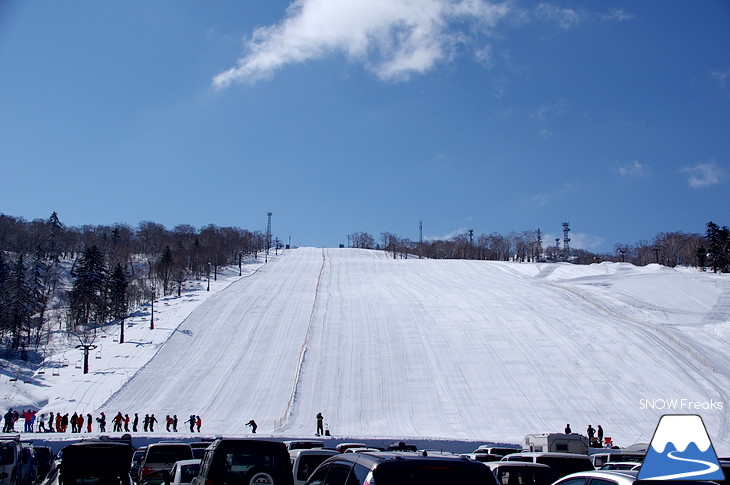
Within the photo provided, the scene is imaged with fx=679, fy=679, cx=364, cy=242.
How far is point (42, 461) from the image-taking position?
2214cm

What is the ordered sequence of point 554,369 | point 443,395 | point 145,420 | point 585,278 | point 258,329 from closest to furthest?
point 145,420
point 443,395
point 554,369
point 258,329
point 585,278

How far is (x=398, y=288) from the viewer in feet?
272

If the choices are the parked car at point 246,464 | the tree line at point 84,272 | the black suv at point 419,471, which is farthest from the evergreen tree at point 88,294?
the black suv at point 419,471

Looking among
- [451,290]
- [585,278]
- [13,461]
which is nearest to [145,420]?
[13,461]

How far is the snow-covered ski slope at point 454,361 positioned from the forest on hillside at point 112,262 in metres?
27.4

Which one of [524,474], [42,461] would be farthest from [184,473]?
[42,461]

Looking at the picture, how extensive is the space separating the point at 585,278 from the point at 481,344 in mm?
39160

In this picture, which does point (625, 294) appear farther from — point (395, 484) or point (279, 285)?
point (395, 484)

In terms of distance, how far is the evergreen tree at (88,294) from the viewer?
9681 cm

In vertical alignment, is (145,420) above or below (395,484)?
below

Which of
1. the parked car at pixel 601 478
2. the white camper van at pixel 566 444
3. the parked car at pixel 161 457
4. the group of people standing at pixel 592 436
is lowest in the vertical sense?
the group of people standing at pixel 592 436

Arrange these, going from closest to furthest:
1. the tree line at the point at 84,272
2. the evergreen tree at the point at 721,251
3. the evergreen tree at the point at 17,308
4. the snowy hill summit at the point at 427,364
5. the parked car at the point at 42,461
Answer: the parked car at the point at 42,461 < the snowy hill summit at the point at 427,364 < the evergreen tree at the point at 17,308 < the tree line at the point at 84,272 < the evergreen tree at the point at 721,251

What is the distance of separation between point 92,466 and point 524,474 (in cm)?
752
